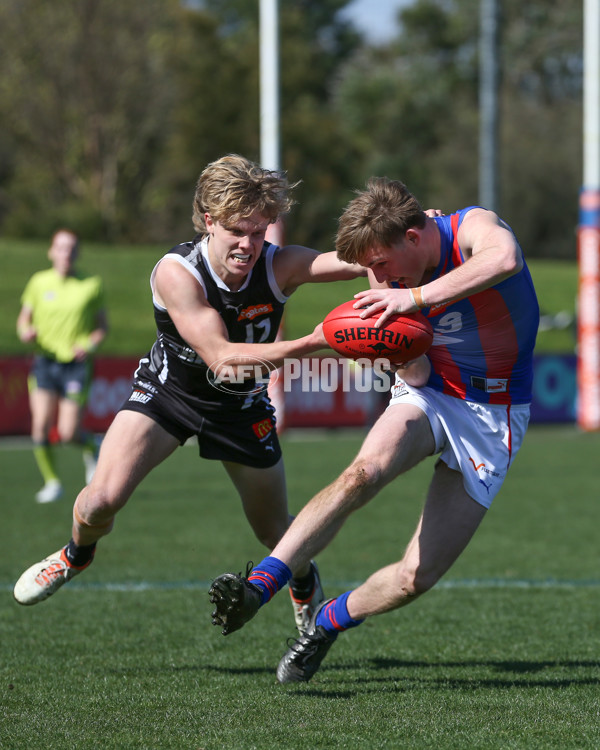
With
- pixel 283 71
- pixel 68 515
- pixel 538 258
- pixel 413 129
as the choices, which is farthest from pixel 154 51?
pixel 68 515

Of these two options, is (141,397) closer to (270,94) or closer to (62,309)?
(62,309)

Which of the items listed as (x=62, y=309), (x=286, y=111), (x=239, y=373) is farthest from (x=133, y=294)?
(x=239, y=373)

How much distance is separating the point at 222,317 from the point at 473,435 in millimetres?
1075

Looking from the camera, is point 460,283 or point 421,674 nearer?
point 460,283

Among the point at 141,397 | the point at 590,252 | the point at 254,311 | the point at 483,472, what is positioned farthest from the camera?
the point at 590,252

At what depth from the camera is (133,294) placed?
96.0 ft

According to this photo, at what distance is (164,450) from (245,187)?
111cm

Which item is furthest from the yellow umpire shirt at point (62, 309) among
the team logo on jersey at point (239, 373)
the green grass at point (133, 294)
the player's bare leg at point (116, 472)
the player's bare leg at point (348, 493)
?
the green grass at point (133, 294)

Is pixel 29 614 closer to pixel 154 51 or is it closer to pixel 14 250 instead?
pixel 14 250

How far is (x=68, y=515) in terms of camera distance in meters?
8.72

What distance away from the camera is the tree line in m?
34.3

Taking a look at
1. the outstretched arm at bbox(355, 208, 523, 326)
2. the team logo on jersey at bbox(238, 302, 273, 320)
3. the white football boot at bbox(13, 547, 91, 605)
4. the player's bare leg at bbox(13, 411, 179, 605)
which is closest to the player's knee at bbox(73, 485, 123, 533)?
the player's bare leg at bbox(13, 411, 179, 605)

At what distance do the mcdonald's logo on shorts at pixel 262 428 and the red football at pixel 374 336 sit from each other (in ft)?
2.62

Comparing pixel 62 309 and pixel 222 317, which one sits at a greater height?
pixel 222 317
